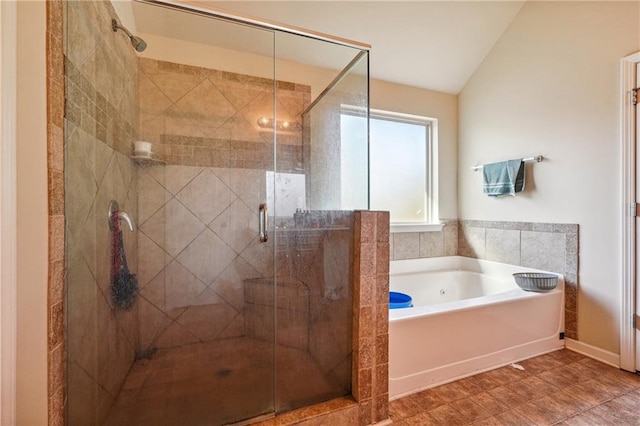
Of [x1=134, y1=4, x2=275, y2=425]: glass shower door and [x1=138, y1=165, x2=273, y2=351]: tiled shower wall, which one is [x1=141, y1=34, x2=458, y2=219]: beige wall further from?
[x1=138, y1=165, x2=273, y2=351]: tiled shower wall

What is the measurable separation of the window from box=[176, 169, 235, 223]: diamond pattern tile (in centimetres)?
158

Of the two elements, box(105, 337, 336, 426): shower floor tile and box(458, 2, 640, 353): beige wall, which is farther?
box(458, 2, 640, 353): beige wall

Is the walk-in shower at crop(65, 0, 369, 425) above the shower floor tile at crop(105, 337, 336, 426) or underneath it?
above

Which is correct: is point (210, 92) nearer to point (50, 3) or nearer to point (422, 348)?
point (50, 3)

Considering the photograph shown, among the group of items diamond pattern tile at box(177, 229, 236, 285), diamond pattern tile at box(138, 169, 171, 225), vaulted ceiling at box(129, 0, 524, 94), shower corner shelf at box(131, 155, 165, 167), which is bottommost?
diamond pattern tile at box(177, 229, 236, 285)

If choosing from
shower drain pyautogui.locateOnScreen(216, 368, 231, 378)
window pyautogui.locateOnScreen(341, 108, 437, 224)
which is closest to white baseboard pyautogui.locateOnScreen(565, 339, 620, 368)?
window pyautogui.locateOnScreen(341, 108, 437, 224)

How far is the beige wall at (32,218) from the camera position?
0.90 metres

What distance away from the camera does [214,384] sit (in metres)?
1.61

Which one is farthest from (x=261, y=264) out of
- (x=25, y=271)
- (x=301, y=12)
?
(x=301, y=12)

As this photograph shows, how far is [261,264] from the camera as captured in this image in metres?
1.77

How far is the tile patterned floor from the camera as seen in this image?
153 centimetres

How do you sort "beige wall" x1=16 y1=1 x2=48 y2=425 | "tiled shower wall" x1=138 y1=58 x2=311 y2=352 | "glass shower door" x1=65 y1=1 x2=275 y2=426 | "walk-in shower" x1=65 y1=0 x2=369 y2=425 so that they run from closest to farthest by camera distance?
"beige wall" x1=16 y1=1 x2=48 y2=425 < "glass shower door" x1=65 y1=1 x2=275 y2=426 < "walk-in shower" x1=65 y1=0 x2=369 y2=425 < "tiled shower wall" x1=138 y1=58 x2=311 y2=352

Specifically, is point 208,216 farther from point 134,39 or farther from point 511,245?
point 511,245

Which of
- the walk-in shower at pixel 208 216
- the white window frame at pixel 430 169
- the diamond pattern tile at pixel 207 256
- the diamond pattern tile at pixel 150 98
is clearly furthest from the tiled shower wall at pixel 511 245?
the diamond pattern tile at pixel 150 98
